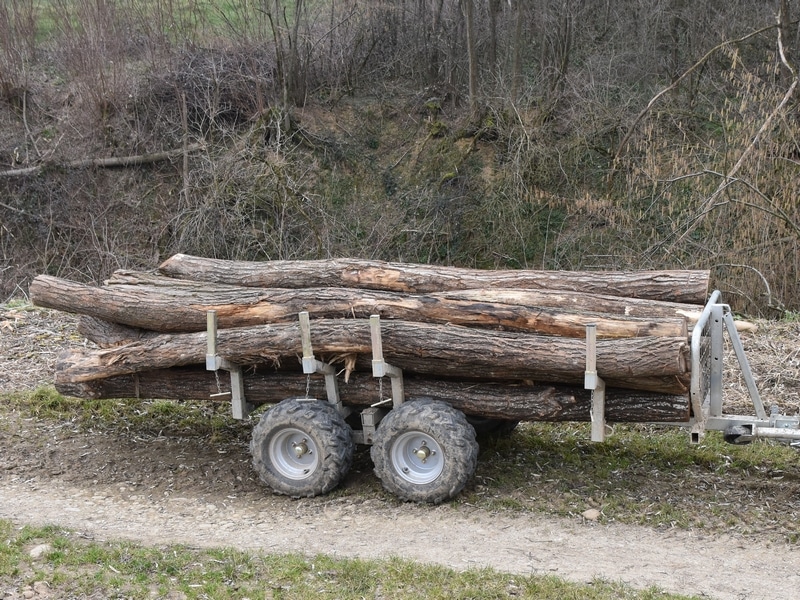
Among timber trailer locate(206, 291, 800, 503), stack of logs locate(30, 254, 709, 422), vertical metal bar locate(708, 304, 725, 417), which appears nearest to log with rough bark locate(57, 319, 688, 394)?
stack of logs locate(30, 254, 709, 422)

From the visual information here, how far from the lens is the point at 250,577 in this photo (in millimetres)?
5508

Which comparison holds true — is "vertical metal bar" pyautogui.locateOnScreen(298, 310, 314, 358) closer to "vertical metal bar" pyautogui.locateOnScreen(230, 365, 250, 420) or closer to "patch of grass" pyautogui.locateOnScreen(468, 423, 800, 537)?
"vertical metal bar" pyautogui.locateOnScreen(230, 365, 250, 420)

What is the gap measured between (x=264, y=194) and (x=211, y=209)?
1110 millimetres

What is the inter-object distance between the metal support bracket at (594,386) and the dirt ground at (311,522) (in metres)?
0.66

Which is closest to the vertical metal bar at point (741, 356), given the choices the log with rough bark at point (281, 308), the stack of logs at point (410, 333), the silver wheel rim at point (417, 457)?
the stack of logs at point (410, 333)

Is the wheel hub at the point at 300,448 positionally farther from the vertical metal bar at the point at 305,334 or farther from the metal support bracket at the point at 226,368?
the vertical metal bar at the point at 305,334

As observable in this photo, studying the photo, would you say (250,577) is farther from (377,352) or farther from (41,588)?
(377,352)

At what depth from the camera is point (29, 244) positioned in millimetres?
19922

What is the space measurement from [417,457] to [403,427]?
1.06 feet

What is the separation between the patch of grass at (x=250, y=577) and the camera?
5203 mm

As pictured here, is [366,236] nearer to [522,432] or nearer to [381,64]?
[381,64]

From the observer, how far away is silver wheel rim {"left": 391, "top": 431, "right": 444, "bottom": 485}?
668cm

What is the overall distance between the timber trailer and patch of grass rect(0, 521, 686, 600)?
3.71 feet

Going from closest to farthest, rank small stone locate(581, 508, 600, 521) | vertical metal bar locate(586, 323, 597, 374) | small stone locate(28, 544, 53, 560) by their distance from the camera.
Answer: small stone locate(28, 544, 53, 560) < vertical metal bar locate(586, 323, 597, 374) < small stone locate(581, 508, 600, 521)
